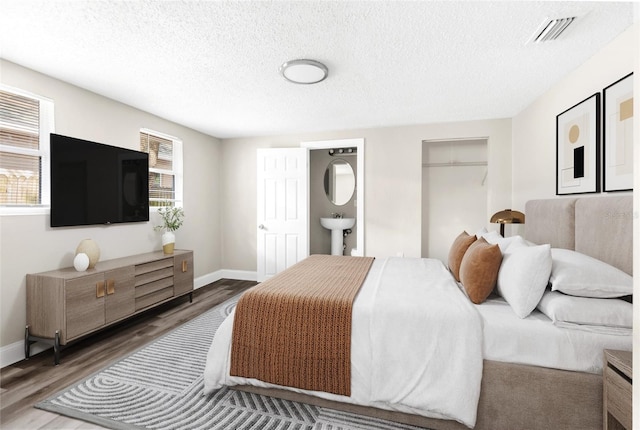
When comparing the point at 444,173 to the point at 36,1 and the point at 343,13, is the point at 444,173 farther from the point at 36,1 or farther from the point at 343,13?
the point at 36,1

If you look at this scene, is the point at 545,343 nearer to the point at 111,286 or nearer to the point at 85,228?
the point at 111,286

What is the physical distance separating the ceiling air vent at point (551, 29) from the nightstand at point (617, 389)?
1.93 meters

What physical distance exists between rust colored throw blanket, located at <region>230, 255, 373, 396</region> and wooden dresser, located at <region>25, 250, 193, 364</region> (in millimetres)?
1565

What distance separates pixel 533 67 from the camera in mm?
2541

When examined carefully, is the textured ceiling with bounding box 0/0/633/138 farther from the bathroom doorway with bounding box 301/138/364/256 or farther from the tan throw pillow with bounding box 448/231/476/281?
the bathroom doorway with bounding box 301/138/364/256

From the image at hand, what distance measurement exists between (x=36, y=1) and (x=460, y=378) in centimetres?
315

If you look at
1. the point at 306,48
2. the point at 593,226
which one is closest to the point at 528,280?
the point at 593,226

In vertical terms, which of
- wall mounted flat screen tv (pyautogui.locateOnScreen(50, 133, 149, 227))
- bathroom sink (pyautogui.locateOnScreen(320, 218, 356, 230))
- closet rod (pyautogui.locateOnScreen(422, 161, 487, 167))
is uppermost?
closet rod (pyautogui.locateOnScreen(422, 161, 487, 167))

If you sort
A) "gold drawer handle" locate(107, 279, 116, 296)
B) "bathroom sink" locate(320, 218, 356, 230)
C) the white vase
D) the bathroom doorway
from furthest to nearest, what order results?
the bathroom doorway < "bathroom sink" locate(320, 218, 356, 230) < the white vase < "gold drawer handle" locate(107, 279, 116, 296)

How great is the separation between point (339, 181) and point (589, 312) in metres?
4.38

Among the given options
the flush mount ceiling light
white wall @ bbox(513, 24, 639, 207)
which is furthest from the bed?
the flush mount ceiling light

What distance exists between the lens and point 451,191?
481cm

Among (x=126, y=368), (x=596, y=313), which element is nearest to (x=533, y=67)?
(x=596, y=313)

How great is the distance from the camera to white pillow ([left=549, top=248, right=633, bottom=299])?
1.57 metres
